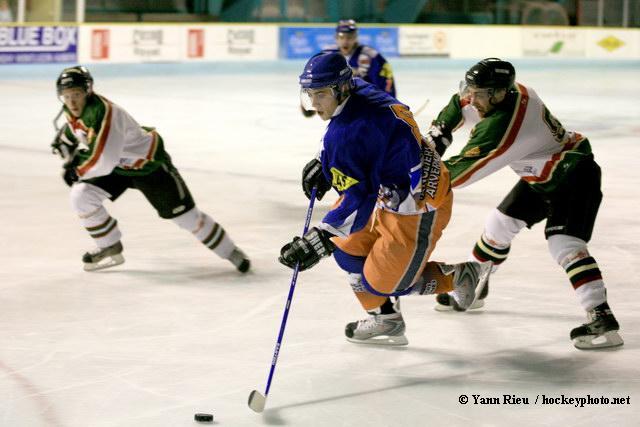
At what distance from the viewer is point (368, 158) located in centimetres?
333

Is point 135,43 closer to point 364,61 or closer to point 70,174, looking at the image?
point 364,61

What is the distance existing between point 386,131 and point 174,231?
260 cm

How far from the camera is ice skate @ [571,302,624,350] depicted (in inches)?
146

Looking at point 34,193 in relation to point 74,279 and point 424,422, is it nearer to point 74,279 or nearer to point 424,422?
point 74,279

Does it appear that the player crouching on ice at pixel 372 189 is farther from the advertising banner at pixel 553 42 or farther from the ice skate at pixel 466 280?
the advertising banner at pixel 553 42

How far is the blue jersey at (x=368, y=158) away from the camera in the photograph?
130 inches

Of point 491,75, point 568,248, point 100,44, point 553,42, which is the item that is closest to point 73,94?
point 491,75

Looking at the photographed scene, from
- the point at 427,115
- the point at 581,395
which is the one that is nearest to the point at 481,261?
the point at 581,395

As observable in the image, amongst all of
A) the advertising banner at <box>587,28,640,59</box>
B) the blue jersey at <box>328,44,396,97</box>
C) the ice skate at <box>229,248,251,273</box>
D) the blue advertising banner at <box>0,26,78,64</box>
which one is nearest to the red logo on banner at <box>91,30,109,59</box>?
the blue advertising banner at <box>0,26,78,64</box>

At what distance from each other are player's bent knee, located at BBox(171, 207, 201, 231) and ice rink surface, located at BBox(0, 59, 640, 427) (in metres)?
0.21

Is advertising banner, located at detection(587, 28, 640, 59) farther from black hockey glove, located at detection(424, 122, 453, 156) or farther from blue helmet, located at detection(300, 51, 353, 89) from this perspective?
blue helmet, located at detection(300, 51, 353, 89)

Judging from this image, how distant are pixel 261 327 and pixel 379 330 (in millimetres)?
490

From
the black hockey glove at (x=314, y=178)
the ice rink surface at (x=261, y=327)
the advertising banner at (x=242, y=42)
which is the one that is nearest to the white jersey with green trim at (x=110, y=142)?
the ice rink surface at (x=261, y=327)

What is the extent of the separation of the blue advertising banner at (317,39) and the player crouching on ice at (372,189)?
13176 millimetres
